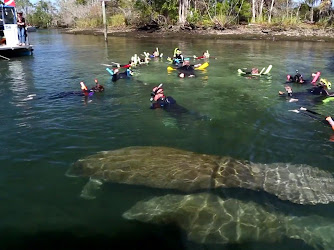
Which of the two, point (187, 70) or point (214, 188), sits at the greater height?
point (187, 70)

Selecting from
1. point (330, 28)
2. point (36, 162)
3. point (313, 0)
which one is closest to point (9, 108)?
point (36, 162)

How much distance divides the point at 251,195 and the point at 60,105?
9.57m

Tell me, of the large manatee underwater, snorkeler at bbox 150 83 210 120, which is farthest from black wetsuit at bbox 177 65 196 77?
the large manatee underwater

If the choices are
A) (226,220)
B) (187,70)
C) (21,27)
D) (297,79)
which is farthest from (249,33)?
(226,220)

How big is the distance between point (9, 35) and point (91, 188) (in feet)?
80.3

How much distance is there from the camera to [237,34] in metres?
43.3

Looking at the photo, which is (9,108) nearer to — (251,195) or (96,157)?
(96,157)

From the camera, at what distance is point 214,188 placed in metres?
6.77

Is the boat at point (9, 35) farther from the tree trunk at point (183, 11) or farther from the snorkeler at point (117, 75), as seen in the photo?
the tree trunk at point (183, 11)

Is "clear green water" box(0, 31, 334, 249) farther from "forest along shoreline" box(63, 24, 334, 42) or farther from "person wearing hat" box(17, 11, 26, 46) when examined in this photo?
"forest along shoreline" box(63, 24, 334, 42)

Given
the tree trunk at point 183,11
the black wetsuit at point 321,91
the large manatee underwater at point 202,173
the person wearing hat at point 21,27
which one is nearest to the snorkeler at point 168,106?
the large manatee underwater at point 202,173

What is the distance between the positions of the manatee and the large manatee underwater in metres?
0.49

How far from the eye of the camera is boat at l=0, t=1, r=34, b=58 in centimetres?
2559

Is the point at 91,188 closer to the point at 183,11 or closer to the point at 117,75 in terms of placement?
the point at 117,75
